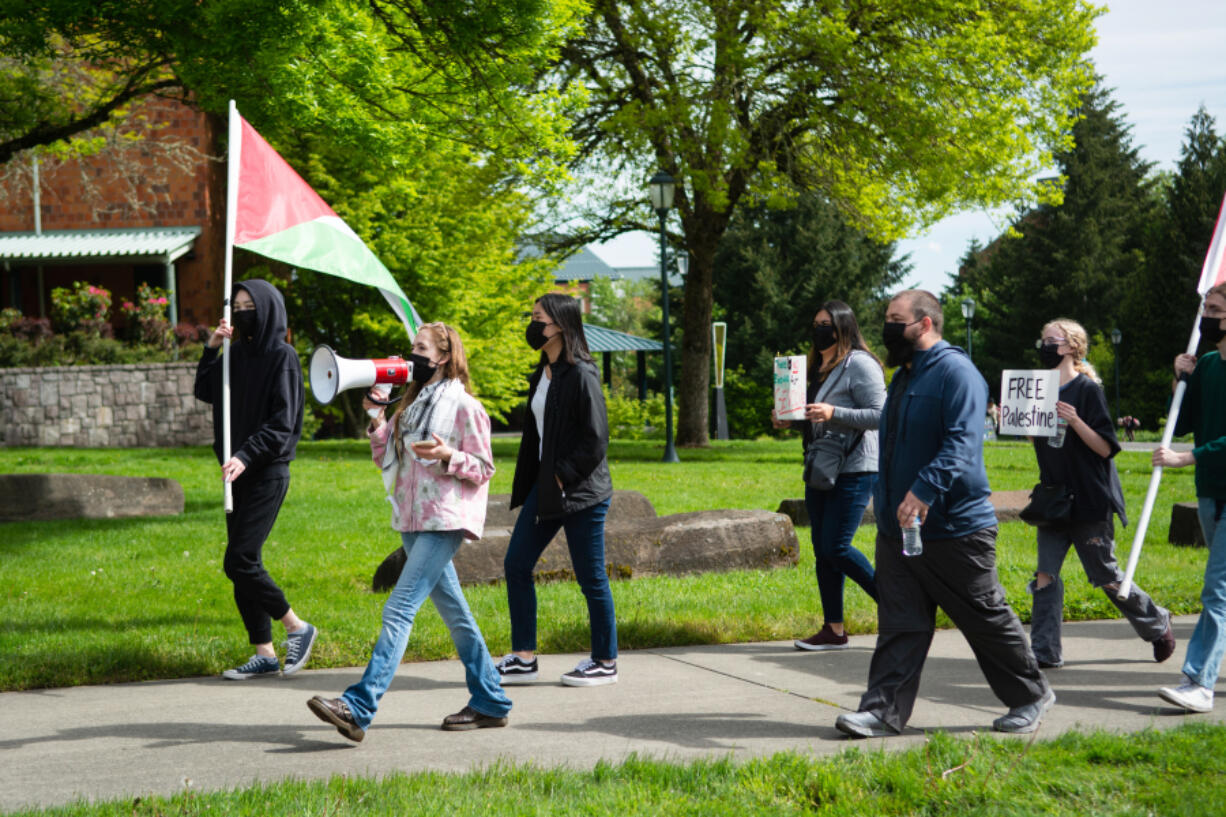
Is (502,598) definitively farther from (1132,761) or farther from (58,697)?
(1132,761)

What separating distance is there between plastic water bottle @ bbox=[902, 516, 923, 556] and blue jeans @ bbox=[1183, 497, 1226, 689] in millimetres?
1627

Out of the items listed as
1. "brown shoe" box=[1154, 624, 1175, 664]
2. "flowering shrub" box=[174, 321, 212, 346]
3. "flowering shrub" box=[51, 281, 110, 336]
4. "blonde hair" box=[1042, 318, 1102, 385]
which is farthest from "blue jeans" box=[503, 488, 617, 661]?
"flowering shrub" box=[174, 321, 212, 346]

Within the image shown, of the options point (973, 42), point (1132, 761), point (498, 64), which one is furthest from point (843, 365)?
point (973, 42)

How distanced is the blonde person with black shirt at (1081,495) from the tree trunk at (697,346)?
18478 mm

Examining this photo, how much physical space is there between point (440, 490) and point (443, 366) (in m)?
0.58

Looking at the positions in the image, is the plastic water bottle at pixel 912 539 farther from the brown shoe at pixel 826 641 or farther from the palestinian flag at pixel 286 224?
the palestinian flag at pixel 286 224

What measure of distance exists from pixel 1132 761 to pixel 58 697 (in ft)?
16.2

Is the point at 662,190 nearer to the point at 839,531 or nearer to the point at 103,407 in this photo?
the point at 103,407

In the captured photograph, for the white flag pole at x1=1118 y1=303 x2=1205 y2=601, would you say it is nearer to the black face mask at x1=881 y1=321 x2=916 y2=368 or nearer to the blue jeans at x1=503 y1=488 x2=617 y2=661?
the black face mask at x1=881 y1=321 x2=916 y2=368

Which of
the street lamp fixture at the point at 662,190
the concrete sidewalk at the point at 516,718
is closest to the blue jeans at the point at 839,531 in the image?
the concrete sidewalk at the point at 516,718

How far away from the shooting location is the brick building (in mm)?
30328

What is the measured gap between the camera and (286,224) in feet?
22.0

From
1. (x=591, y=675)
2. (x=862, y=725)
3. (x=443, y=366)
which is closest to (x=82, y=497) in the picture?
(x=591, y=675)

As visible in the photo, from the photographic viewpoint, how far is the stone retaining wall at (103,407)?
22938 mm
